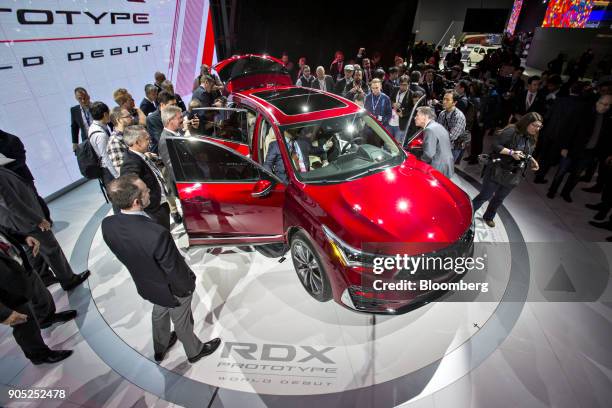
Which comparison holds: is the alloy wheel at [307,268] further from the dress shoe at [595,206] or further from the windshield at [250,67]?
the windshield at [250,67]

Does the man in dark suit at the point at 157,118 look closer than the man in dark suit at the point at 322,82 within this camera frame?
Yes

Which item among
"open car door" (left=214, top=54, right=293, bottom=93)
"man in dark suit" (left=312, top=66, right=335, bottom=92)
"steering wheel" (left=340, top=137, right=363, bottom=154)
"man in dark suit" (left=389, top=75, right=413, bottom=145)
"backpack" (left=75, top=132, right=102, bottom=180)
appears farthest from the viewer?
"man in dark suit" (left=312, top=66, right=335, bottom=92)

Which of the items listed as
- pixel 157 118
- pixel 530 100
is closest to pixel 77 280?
pixel 157 118

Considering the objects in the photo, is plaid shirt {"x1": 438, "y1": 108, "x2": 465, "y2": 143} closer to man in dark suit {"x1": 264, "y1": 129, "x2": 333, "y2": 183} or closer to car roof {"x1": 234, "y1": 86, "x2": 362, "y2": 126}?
car roof {"x1": 234, "y1": 86, "x2": 362, "y2": 126}

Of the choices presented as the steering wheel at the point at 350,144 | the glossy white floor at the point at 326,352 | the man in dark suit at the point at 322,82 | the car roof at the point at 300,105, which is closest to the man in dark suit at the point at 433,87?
the man in dark suit at the point at 322,82

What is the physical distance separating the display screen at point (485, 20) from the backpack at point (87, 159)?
18.2 meters

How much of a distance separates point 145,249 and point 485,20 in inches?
766

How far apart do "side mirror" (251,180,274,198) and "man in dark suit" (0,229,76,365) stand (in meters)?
1.77

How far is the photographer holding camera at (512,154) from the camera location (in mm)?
3460

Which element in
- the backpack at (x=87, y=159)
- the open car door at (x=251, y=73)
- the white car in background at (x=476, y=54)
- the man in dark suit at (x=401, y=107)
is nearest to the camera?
the backpack at (x=87, y=159)

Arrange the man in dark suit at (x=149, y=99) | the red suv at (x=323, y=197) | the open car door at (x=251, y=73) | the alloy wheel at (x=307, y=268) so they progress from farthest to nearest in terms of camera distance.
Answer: the open car door at (x=251, y=73), the man in dark suit at (x=149, y=99), the alloy wheel at (x=307, y=268), the red suv at (x=323, y=197)

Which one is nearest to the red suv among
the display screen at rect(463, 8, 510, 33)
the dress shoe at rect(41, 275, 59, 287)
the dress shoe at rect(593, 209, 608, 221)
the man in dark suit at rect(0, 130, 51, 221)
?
the dress shoe at rect(41, 275, 59, 287)

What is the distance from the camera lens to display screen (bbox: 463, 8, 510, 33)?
15.1 m

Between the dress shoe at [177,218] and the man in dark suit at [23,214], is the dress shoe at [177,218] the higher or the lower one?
the lower one
